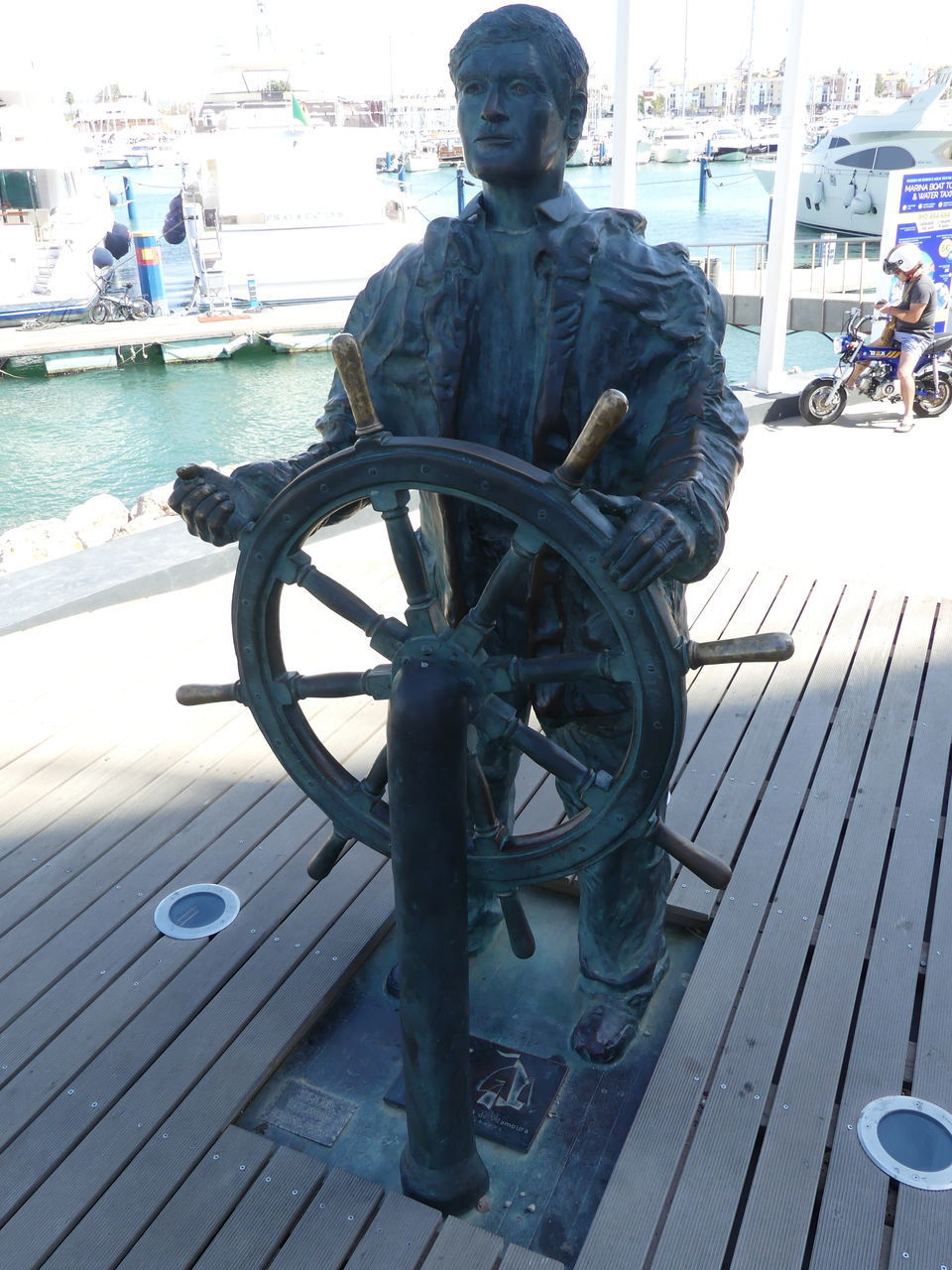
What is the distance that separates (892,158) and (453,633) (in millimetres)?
23564

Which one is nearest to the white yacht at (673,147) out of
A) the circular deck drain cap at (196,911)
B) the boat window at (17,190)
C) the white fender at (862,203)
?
the white fender at (862,203)

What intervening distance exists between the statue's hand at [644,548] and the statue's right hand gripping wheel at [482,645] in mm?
21

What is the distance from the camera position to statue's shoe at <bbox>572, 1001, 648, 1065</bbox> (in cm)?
189

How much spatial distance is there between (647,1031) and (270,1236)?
73 centimetres

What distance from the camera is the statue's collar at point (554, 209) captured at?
144 cm

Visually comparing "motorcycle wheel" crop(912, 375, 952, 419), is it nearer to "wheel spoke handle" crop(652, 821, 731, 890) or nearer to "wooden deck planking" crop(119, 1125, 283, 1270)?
"wheel spoke handle" crop(652, 821, 731, 890)

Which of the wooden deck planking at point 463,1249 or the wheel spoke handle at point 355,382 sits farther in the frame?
the wooden deck planking at point 463,1249

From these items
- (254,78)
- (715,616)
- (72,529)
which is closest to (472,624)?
(715,616)

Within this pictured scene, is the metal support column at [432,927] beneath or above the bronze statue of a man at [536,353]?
beneath

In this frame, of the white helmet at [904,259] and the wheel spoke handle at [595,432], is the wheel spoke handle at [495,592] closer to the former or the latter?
the wheel spoke handle at [595,432]

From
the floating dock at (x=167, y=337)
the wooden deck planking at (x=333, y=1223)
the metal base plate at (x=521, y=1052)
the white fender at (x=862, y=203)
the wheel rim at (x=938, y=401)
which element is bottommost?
the floating dock at (x=167, y=337)

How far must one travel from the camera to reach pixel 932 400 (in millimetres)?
6305

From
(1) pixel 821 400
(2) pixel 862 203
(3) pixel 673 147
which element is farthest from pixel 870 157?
(3) pixel 673 147

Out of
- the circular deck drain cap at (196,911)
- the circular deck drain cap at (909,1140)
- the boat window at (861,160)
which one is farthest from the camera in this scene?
the boat window at (861,160)
